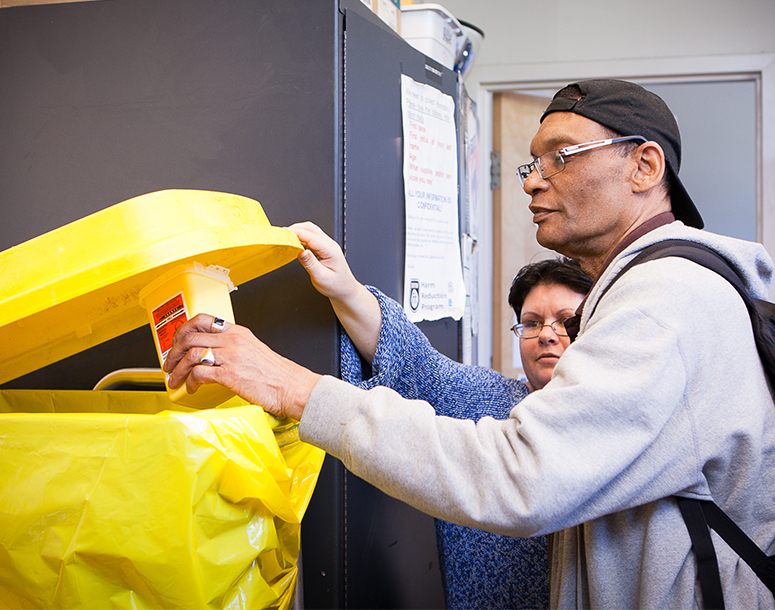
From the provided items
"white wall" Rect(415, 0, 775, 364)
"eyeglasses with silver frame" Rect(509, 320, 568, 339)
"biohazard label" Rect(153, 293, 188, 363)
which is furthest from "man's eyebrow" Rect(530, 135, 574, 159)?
"white wall" Rect(415, 0, 775, 364)

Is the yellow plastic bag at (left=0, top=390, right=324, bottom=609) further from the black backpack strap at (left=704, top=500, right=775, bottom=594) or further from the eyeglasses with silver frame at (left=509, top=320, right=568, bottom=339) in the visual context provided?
the eyeglasses with silver frame at (left=509, top=320, right=568, bottom=339)

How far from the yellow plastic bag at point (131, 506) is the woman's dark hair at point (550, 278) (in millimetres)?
915

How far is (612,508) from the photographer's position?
0.68 m

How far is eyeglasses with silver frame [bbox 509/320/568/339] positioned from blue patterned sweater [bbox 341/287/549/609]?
10.7 inches

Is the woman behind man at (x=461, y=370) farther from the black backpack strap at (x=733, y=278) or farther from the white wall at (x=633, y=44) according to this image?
the white wall at (x=633, y=44)

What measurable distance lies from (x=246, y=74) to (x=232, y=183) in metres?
0.18

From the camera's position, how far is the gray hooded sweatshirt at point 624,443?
65cm

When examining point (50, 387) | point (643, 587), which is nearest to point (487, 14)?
point (50, 387)

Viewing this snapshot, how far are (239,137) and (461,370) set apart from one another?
0.64 metres

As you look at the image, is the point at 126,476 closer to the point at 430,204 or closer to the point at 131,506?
the point at 131,506

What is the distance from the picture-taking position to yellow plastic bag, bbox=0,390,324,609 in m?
0.64

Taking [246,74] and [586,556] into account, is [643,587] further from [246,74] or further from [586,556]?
[246,74]

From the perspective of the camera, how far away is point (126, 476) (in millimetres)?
649

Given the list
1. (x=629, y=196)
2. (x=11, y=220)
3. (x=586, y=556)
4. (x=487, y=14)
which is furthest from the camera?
(x=487, y=14)
